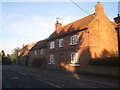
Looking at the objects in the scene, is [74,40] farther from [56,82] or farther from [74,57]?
[56,82]

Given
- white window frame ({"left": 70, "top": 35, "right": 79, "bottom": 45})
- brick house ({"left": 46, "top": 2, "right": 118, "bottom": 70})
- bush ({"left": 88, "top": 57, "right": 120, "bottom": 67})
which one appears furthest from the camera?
white window frame ({"left": 70, "top": 35, "right": 79, "bottom": 45})

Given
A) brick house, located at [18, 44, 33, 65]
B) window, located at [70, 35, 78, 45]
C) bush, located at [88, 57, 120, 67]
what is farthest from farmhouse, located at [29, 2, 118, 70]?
brick house, located at [18, 44, 33, 65]

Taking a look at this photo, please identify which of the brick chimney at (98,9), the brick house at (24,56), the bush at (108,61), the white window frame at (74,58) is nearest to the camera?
the bush at (108,61)

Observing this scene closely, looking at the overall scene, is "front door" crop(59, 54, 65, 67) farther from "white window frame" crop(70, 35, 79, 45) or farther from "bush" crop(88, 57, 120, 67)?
"bush" crop(88, 57, 120, 67)

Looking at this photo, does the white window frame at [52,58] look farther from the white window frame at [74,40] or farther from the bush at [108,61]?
the bush at [108,61]

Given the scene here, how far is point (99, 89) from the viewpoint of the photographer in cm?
934

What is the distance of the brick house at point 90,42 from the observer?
20.7 meters

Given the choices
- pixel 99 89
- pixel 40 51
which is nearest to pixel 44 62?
pixel 40 51

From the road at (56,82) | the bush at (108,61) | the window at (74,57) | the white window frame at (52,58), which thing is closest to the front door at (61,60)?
the window at (74,57)

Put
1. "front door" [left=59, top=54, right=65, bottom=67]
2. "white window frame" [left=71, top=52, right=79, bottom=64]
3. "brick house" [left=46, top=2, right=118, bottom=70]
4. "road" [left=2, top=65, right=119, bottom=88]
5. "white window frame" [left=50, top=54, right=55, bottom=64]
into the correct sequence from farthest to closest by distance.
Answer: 1. "white window frame" [left=50, top=54, right=55, bottom=64]
2. "front door" [left=59, top=54, right=65, bottom=67]
3. "white window frame" [left=71, top=52, right=79, bottom=64]
4. "brick house" [left=46, top=2, right=118, bottom=70]
5. "road" [left=2, top=65, right=119, bottom=88]

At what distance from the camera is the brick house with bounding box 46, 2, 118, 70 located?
20703mm

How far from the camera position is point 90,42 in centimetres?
2052

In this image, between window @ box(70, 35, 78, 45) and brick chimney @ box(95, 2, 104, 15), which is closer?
brick chimney @ box(95, 2, 104, 15)

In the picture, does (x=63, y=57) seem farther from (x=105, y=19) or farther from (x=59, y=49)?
(x=105, y=19)
